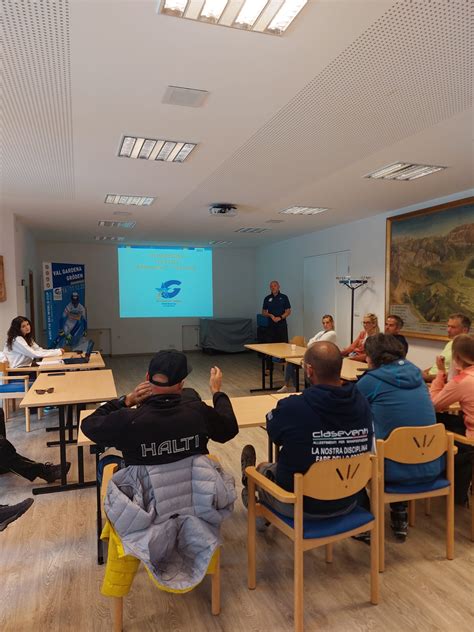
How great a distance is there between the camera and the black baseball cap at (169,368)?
1953 mm

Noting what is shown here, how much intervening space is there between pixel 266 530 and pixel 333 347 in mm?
1490

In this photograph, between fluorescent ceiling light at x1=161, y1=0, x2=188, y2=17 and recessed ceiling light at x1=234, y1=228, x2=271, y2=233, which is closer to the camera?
fluorescent ceiling light at x1=161, y1=0, x2=188, y2=17

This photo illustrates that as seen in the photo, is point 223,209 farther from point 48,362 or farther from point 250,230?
point 48,362

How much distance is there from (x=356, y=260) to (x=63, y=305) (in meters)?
5.35

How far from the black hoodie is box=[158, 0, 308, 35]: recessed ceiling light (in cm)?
165

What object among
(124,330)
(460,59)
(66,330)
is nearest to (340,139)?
(460,59)

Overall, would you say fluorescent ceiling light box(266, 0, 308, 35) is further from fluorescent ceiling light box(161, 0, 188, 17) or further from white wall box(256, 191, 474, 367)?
white wall box(256, 191, 474, 367)

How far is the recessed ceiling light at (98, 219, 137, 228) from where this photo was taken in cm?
720

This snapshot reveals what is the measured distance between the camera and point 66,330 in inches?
313

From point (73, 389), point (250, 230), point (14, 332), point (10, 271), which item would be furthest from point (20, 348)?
point (250, 230)

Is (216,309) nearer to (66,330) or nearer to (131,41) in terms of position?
(66,330)

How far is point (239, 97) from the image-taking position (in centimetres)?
266

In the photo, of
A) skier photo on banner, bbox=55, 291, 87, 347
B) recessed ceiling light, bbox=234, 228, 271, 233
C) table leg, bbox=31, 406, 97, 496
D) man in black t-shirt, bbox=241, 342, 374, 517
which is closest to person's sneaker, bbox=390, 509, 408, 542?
man in black t-shirt, bbox=241, 342, 374, 517

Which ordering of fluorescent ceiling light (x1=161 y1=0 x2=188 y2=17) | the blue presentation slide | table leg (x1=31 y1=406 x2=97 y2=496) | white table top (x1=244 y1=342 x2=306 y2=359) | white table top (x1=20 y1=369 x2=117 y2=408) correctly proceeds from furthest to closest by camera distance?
the blue presentation slide < white table top (x1=244 y1=342 x2=306 y2=359) < table leg (x1=31 y1=406 x2=97 y2=496) < white table top (x1=20 y1=369 x2=117 y2=408) < fluorescent ceiling light (x1=161 y1=0 x2=188 y2=17)
